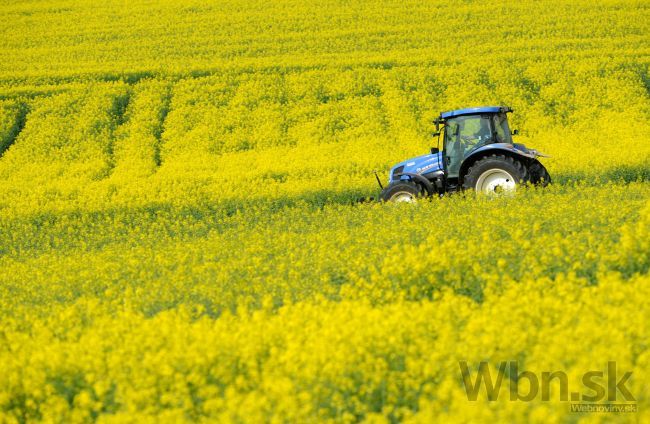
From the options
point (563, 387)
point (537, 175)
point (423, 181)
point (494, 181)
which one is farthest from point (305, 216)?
point (563, 387)

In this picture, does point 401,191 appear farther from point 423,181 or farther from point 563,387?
point 563,387

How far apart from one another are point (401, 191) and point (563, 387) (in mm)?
9144

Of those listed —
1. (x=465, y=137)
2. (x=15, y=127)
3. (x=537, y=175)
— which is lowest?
(x=537, y=175)

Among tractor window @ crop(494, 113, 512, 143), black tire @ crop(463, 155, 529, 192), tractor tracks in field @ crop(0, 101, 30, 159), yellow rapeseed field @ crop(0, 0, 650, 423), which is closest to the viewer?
yellow rapeseed field @ crop(0, 0, 650, 423)

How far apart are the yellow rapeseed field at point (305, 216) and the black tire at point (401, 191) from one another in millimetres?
663

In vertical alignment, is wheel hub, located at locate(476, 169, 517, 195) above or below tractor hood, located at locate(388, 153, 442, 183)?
below

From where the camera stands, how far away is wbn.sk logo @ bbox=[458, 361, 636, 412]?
5035 mm

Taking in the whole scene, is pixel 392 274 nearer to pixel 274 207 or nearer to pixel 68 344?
pixel 68 344

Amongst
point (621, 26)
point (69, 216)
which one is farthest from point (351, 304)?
point (621, 26)

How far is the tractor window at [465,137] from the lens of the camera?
14.1 metres

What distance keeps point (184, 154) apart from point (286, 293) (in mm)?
14522

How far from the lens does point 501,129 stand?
1442 centimetres

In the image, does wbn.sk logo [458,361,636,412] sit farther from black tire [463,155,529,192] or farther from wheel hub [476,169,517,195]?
wheel hub [476,169,517,195]

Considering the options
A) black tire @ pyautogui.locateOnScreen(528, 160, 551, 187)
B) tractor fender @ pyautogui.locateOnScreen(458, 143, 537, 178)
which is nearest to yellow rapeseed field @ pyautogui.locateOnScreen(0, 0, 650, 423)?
black tire @ pyautogui.locateOnScreen(528, 160, 551, 187)
